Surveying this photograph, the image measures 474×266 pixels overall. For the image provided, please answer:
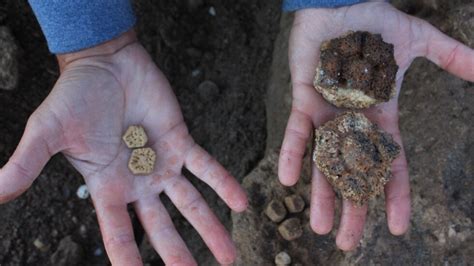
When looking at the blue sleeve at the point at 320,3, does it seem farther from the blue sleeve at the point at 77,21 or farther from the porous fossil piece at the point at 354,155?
the blue sleeve at the point at 77,21

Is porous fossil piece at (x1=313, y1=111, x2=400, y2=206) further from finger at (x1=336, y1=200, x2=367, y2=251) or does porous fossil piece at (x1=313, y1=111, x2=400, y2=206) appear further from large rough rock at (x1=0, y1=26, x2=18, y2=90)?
large rough rock at (x1=0, y1=26, x2=18, y2=90)

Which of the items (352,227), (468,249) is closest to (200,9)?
(352,227)

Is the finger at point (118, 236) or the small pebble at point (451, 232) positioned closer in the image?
the finger at point (118, 236)

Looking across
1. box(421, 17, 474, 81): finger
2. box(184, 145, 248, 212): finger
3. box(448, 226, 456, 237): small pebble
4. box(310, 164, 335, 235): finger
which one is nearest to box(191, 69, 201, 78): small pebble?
box(184, 145, 248, 212): finger

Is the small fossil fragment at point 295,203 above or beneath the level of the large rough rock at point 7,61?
beneath

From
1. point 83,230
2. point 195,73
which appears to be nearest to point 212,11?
point 195,73

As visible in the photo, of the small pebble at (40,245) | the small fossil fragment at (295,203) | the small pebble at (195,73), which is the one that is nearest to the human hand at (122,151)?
the small fossil fragment at (295,203)

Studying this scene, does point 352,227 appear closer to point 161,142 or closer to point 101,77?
point 161,142
